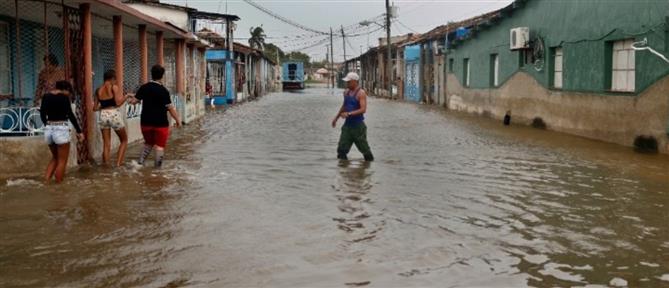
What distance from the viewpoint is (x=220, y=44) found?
39.3m

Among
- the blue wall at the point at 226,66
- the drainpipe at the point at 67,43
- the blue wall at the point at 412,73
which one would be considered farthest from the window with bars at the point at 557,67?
the blue wall at the point at 226,66

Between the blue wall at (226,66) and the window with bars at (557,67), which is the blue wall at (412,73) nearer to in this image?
the blue wall at (226,66)

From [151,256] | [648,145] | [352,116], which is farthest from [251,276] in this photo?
[648,145]

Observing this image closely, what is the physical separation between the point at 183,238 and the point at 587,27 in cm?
1299

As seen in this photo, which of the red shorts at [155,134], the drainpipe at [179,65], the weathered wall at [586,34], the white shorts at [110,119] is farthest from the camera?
the drainpipe at [179,65]

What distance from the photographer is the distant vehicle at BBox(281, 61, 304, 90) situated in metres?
71.1

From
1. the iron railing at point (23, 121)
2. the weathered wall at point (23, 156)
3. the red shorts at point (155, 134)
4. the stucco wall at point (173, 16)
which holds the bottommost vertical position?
the weathered wall at point (23, 156)

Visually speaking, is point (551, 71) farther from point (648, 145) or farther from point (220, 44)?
point (220, 44)

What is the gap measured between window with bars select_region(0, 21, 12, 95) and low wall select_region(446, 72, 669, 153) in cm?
1213

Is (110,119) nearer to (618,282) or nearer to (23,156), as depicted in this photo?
(23,156)

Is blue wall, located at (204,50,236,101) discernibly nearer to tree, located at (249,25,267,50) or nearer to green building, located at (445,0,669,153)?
green building, located at (445,0,669,153)

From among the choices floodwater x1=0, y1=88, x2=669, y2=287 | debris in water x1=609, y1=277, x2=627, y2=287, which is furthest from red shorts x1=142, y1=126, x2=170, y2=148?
debris in water x1=609, y1=277, x2=627, y2=287

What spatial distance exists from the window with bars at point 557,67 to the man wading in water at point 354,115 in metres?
8.77

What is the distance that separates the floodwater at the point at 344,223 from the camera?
5375 millimetres
